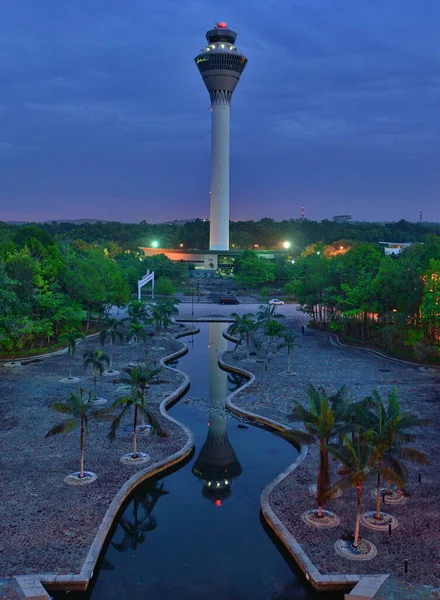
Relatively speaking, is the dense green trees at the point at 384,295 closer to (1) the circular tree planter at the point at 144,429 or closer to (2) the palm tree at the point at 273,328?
(2) the palm tree at the point at 273,328

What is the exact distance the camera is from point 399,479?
20.7m

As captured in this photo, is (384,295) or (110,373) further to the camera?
(384,295)

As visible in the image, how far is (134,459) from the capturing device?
29.2 metres

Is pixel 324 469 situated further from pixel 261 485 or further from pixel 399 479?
pixel 261 485

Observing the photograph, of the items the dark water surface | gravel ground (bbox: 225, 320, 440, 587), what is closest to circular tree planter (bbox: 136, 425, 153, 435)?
the dark water surface

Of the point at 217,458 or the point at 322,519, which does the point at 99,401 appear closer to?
the point at 217,458

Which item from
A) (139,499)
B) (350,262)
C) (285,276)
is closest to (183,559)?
(139,499)

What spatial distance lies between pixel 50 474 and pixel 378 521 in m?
Answer: 15.1

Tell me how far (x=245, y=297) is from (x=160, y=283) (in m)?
17.5

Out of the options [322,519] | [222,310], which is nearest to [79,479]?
[322,519]

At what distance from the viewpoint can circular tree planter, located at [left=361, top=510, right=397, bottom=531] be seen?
75.0 feet

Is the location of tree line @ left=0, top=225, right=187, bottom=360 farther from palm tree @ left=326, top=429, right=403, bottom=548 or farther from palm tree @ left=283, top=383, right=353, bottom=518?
palm tree @ left=326, top=429, right=403, bottom=548

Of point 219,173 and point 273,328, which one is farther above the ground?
point 219,173

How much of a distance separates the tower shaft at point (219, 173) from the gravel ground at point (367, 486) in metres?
107
